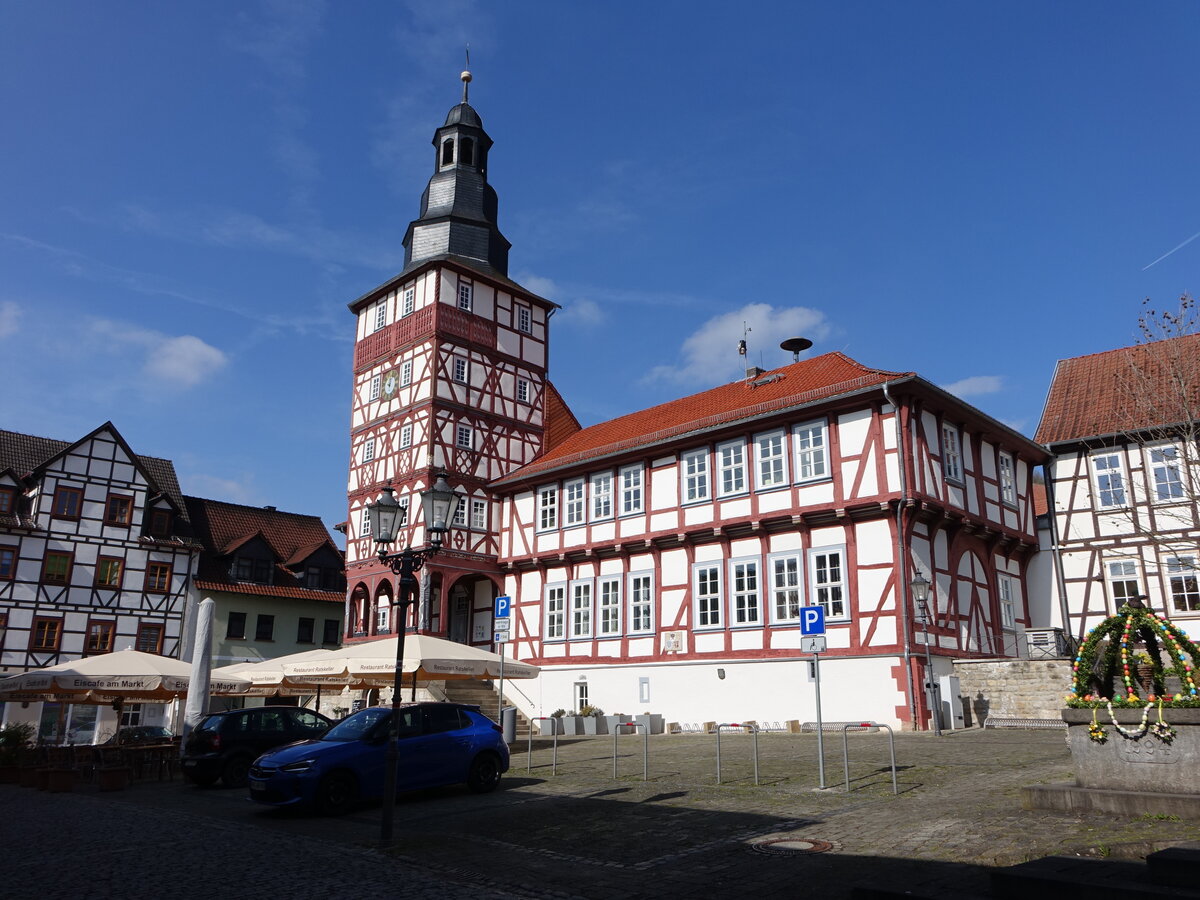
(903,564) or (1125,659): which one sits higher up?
(903,564)

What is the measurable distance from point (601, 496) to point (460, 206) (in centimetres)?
1589

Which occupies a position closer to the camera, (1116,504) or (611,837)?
(611,837)

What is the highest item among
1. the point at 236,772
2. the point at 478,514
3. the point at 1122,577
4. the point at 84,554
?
the point at 478,514

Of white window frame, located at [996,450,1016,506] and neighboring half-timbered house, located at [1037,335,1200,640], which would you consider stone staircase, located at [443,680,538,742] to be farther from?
neighboring half-timbered house, located at [1037,335,1200,640]

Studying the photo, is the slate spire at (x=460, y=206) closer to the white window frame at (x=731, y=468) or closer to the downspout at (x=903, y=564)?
the white window frame at (x=731, y=468)

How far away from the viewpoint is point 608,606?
32.1m

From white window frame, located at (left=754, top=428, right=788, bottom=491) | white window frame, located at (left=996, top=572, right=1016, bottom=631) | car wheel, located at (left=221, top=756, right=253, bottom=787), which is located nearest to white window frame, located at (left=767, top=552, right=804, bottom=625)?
white window frame, located at (left=754, top=428, right=788, bottom=491)

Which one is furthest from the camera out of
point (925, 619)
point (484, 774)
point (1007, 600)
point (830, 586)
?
point (1007, 600)

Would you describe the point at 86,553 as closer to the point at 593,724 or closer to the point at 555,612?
the point at 555,612

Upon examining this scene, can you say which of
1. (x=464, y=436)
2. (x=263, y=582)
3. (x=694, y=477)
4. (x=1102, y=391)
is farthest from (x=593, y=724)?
(x=263, y=582)

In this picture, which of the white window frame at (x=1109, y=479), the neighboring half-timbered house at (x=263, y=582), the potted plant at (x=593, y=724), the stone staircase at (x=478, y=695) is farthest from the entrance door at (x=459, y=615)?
the white window frame at (x=1109, y=479)

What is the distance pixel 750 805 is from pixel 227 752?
10.7 meters

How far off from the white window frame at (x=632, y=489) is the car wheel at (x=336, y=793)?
61.0ft

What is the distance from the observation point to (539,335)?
42.1 m
